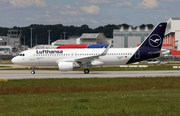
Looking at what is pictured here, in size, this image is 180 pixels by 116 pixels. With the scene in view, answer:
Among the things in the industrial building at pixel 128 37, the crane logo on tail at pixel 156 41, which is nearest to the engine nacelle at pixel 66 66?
the crane logo on tail at pixel 156 41

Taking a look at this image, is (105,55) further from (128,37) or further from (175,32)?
(128,37)

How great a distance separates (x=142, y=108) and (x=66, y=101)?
487cm

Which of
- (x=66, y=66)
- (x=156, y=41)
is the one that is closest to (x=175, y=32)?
(x=156, y=41)

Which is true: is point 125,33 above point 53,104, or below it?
above

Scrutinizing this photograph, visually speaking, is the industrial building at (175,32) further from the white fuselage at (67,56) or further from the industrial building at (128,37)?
the white fuselage at (67,56)

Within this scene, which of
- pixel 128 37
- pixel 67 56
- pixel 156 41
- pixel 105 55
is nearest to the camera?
pixel 105 55

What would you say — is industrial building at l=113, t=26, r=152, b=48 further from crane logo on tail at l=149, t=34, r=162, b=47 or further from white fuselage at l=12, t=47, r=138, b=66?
white fuselage at l=12, t=47, r=138, b=66

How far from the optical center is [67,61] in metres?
40.5

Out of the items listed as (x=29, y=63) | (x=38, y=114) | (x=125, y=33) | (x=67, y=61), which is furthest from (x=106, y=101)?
(x=125, y=33)

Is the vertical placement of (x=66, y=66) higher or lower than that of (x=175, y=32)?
lower

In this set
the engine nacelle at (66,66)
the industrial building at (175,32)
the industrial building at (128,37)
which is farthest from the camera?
the industrial building at (128,37)

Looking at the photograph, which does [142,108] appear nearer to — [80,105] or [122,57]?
[80,105]

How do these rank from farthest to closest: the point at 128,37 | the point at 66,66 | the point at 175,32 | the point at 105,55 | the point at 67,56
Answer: the point at 128,37 < the point at 175,32 < the point at 67,56 < the point at 105,55 < the point at 66,66

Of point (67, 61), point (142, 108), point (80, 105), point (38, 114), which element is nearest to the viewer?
point (38, 114)
